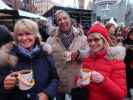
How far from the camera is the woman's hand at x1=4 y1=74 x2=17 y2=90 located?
3900 mm

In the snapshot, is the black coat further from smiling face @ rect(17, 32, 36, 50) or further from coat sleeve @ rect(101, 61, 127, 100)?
coat sleeve @ rect(101, 61, 127, 100)

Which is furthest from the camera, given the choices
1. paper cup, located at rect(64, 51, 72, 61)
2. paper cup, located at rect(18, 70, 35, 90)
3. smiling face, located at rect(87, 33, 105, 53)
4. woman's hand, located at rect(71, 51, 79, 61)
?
paper cup, located at rect(64, 51, 72, 61)

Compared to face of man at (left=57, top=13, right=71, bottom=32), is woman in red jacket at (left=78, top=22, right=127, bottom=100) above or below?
below

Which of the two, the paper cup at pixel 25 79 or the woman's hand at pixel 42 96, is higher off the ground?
the paper cup at pixel 25 79

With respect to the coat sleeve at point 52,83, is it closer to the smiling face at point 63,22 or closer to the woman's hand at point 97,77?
the woman's hand at point 97,77

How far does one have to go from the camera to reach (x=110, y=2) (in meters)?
42.8

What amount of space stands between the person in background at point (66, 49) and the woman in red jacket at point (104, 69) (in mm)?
1418

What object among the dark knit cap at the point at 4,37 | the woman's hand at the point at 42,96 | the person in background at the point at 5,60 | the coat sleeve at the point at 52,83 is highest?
the dark knit cap at the point at 4,37

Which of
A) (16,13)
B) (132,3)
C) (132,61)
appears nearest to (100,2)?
(132,3)

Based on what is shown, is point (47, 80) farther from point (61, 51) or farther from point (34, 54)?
point (61, 51)

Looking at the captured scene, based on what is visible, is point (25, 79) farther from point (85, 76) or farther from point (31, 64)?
point (85, 76)

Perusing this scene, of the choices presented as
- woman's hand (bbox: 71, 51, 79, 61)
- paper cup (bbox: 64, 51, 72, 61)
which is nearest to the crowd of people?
woman's hand (bbox: 71, 51, 79, 61)

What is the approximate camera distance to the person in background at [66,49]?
19.5 ft

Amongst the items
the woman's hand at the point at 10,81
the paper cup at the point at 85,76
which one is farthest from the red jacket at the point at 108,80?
the woman's hand at the point at 10,81
